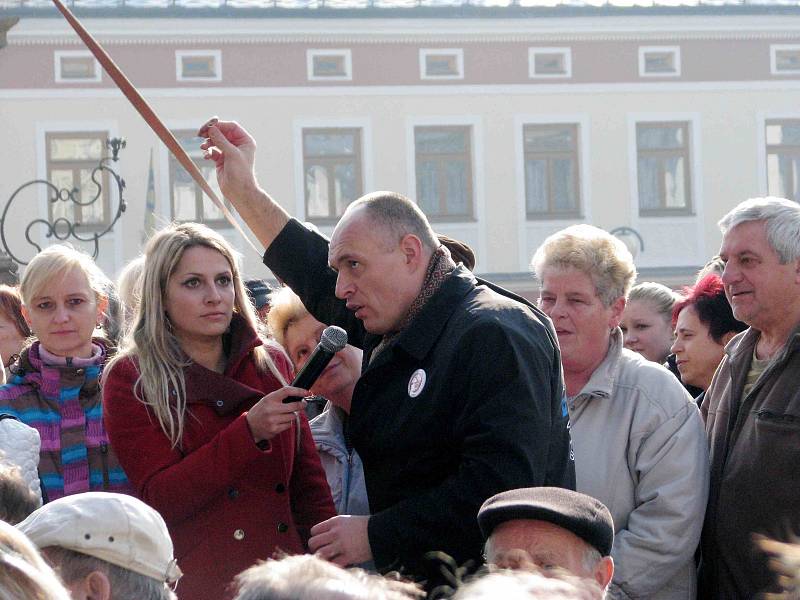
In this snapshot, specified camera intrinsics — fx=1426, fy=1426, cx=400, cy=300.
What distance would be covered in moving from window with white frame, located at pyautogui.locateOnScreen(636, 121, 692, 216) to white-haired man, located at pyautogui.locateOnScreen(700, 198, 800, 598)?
24.5 meters

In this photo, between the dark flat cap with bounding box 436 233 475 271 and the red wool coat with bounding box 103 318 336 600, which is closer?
the red wool coat with bounding box 103 318 336 600

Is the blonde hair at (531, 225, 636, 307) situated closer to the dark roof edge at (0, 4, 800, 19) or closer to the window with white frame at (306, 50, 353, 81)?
the dark roof edge at (0, 4, 800, 19)

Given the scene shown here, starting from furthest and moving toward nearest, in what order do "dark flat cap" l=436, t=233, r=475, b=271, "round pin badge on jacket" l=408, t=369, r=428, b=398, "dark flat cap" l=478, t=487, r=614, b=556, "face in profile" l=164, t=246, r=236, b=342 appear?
1. "dark flat cap" l=436, t=233, r=475, b=271
2. "face in profile" l=164, t=246, r=236, b=342
3. "round pin badge on jacket" l=408, t=369, r=428, b=398
4. "dark flat cap" l=478, t=487, r=614, b=556

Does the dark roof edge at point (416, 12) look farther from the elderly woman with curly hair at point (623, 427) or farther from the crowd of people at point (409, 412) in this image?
the elderly woman with curly hair at point (623, 427)

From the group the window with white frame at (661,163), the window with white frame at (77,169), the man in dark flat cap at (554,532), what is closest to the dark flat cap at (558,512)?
the man in dark flat cap at (554,532)

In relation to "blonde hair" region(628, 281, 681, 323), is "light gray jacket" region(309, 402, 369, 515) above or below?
below

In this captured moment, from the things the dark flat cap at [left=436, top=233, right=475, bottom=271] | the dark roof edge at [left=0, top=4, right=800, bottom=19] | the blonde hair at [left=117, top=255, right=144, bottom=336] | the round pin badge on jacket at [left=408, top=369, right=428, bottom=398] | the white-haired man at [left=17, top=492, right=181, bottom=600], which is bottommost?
the white-haired man at [left=17, top=492, right=181, bottom=600]

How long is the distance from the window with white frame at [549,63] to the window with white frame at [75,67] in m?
8.21

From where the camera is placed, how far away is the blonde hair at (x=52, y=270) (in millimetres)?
4789

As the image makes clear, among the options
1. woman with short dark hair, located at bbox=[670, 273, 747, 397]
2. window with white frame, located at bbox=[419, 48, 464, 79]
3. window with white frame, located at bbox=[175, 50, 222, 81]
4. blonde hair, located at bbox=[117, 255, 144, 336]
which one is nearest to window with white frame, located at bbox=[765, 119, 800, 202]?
window with white frame, located at bbox=[419, 48, 464, 79]

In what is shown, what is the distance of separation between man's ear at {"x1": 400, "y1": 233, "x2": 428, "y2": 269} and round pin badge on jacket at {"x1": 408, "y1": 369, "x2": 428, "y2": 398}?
12.0 inches

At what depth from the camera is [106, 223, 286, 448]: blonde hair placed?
161 inches

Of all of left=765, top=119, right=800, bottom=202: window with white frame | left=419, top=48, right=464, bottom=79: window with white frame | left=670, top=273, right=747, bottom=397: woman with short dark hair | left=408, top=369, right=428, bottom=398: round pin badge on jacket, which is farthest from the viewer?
left=765, top=119, right=800, bottom=202: window with white frame

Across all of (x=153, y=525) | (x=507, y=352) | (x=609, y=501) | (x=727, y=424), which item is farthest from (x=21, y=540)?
(x=727, y=424)
